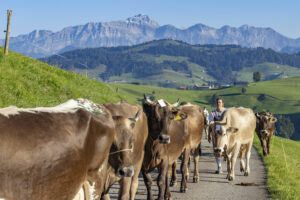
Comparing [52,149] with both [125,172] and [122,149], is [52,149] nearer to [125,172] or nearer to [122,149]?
[125,172]

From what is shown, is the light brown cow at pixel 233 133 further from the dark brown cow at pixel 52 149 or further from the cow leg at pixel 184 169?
the dark brown cow at pixel 52 149

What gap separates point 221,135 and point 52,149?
435 inches

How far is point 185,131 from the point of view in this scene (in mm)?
13750

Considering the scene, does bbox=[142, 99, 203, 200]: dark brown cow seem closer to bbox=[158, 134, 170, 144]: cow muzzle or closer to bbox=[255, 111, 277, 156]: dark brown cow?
bbox=[158, 134, 170, 144]: cow muzzle

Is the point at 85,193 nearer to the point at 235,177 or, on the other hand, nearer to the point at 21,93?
the point at 235,177

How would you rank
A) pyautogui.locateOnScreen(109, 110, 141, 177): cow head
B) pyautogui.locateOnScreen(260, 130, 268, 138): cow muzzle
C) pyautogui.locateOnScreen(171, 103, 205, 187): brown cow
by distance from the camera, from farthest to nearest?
pyautogui.locateOnScreen(260, 130, 268, 138): cow muzzle
pyautogui.locateOnScreen(171, 103, 205, 187): brown cow
pyautogui.locateOnScreen(109, 110, 141, 177): cow head

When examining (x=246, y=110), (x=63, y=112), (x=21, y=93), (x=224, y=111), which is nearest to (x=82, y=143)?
(x=63, y=112)

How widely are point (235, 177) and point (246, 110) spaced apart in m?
3.85

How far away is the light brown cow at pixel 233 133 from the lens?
16109mm

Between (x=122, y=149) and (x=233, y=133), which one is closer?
(x=122, y=149)

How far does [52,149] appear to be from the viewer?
5852 millimetres

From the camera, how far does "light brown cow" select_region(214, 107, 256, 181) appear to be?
52.9ft

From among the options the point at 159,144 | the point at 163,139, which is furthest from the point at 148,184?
the point at 163,139

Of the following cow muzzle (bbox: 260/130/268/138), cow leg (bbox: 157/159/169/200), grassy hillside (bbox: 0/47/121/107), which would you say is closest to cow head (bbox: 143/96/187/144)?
cow leg (bbox: 157/159/169/200)
